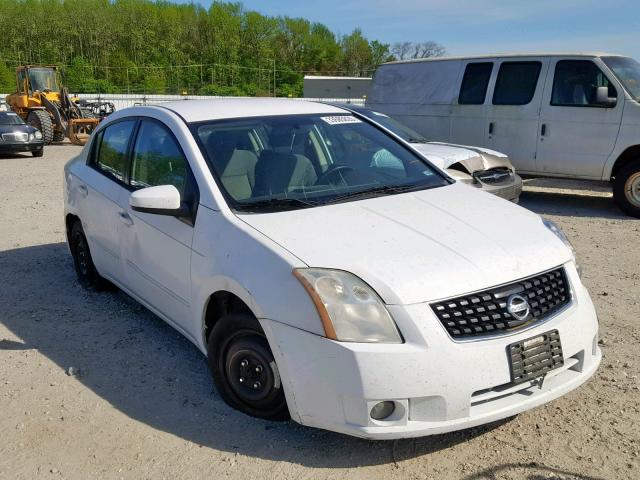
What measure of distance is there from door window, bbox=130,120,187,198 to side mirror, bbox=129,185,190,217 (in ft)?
0.44

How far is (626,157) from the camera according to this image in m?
8.76

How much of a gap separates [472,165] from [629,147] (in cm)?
246

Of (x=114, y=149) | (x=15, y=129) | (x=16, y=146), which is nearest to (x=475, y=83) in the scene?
(x=114, y=149)

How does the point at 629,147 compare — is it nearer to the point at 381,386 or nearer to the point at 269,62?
the point at 381,386

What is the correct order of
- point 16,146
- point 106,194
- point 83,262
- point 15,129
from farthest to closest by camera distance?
point 15,129 < point 16,146 < point 83,262 < point 106,194

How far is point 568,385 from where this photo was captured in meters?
3.04

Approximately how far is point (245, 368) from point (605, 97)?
7.10m

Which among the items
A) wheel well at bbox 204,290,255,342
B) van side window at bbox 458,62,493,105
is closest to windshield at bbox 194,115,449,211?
wheel well at bbox 204,290,255,342

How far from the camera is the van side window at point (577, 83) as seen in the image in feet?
28.5

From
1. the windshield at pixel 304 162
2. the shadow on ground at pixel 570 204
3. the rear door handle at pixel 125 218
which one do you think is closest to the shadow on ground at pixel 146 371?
the rear door handle at pixel 125 218

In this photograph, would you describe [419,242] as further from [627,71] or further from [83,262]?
[627,71]

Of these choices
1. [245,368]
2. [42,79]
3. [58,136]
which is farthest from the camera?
[42,79]

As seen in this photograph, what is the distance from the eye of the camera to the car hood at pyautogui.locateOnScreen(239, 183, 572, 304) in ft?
9.32

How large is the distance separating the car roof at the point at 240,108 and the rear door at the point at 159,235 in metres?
0.19
